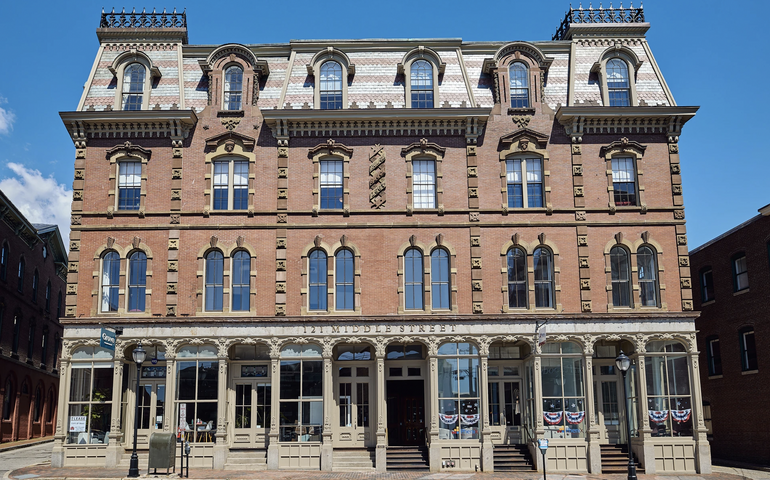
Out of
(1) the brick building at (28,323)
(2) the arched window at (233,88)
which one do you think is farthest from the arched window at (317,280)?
(1) the brick building at (28,323)

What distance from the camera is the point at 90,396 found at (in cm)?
2714

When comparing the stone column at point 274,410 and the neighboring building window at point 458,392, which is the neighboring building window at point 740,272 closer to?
the neighboring building window at point 458,392

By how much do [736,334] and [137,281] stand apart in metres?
23.6

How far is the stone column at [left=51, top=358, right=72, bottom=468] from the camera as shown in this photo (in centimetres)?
2641

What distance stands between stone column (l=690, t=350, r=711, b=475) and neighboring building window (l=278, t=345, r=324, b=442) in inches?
521

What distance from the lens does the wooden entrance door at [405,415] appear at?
29.0m

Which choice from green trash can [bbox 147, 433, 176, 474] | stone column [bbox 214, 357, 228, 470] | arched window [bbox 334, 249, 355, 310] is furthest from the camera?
arched window [bbox 334, 249, 355, 310]

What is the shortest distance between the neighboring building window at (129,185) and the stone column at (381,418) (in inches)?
432

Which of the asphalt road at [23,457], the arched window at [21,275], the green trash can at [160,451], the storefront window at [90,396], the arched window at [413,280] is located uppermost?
the arched window at [21,275]

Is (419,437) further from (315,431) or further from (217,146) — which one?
(217,146)

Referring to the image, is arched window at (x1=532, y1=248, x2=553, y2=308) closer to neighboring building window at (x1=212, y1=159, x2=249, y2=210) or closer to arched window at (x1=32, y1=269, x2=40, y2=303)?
neighboring building window at (x1=212, y1=159, x2=249, y2=210)

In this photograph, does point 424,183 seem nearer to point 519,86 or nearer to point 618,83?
point 519,86

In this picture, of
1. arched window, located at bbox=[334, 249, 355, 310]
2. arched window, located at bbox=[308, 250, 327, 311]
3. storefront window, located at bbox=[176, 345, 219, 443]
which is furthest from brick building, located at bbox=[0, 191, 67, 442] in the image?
arched window, located at bbox=[334, 249, 355, 310]

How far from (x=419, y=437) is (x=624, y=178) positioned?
12713 millimetres
